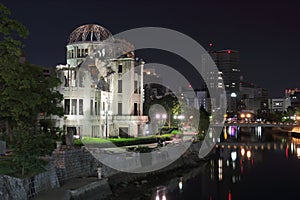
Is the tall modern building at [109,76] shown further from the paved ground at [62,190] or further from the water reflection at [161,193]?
the paved ground at [62,190]

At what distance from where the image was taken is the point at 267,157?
70375 mm

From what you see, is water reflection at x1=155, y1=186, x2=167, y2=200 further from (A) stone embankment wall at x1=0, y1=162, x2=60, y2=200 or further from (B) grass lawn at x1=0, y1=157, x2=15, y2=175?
(B) grass lawn at x1=0, y1=157, x2=15, y2=175

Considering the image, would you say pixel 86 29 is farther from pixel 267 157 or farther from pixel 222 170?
pixel 267 157

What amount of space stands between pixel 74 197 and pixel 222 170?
110 ft

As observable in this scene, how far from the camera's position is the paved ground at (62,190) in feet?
87.4

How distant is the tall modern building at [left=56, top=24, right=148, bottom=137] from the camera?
57469 mm

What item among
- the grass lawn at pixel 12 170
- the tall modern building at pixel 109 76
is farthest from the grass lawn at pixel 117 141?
the grass lawn at pixel 12 170

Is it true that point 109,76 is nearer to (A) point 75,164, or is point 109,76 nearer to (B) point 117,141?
(B) point 117,141

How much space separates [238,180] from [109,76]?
26.1 meters

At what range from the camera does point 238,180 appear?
161ft

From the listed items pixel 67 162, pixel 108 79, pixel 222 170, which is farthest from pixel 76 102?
pixel 222 170

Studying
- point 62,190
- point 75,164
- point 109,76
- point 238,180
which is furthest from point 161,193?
point 109,76

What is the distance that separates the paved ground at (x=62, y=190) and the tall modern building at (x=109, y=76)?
23.7 meters

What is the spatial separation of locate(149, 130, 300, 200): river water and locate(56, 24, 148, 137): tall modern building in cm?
1441
